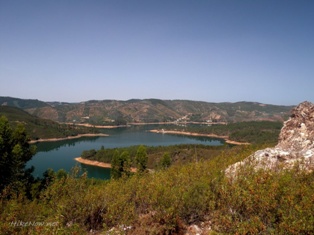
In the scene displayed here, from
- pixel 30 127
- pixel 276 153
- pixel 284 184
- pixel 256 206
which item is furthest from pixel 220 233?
pixel 30 127

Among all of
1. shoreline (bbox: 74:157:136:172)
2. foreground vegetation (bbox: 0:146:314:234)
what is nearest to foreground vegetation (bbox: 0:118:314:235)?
foreground vegetation (bbox: 0:146:314:234)

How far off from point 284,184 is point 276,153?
6.80 meters

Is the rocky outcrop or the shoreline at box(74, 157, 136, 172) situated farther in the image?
the shoreline at box(74, 157, 136, 172)

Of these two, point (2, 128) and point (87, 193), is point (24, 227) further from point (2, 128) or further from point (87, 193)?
point (2, 128)

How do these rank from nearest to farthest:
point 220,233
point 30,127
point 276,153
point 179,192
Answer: point 220,233 < point 179,192 < point 276,153 < point 30,127

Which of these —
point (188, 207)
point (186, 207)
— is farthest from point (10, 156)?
point (188, 207)

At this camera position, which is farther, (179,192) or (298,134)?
(298,134)

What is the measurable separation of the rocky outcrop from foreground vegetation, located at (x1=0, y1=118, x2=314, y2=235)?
1.88m

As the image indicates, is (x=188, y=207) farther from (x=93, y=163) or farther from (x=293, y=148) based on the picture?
(x=93, y=163)

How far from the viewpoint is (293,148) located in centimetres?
1614

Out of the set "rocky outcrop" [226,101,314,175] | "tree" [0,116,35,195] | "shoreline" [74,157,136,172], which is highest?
"rocky outcrop" [226,101,314,175]

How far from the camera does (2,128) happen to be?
1120 inches

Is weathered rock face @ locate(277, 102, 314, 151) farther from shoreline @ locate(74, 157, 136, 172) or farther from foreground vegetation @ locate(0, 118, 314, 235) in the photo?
shoreline @ locate(74, 157, 136, 172)

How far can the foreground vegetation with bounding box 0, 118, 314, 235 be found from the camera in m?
7.47
